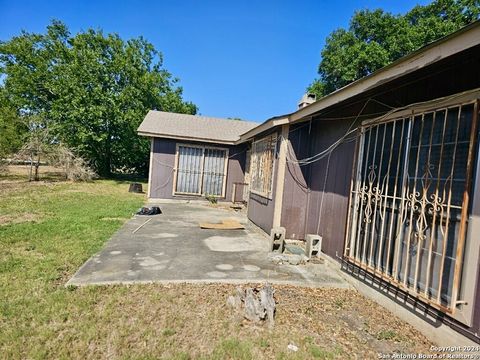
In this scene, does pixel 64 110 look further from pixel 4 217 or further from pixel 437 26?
pixel 437 26

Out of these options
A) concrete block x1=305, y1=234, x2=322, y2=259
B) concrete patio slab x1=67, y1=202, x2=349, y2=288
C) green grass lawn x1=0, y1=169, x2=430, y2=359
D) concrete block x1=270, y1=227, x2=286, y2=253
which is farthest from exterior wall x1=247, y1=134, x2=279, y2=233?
green grass lawn x1=0, y1=169, x2=430, y2=359

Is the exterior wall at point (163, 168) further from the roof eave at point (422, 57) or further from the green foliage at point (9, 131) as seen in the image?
the green foliage at point (9, 131)

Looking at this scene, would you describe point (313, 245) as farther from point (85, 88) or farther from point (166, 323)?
point (85, 88)

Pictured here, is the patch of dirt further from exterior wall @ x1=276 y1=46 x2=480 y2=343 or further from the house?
exterior wall @ x1=276 y1=46 x2=480 y2=343

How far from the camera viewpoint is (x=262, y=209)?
21.1 feet

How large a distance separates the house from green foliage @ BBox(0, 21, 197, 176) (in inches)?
579

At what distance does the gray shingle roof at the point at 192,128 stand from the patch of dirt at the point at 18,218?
4.65m

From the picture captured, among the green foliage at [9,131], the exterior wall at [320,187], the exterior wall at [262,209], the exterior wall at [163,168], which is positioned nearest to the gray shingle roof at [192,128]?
the exterior wall at [163,168]

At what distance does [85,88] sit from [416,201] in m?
19.5

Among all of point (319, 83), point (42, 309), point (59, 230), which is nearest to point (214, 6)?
point (59, 230)

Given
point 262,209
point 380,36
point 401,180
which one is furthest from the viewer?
point 380,36

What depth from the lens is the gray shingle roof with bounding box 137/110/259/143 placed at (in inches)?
408

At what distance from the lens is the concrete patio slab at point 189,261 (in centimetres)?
357

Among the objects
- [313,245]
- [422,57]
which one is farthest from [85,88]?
[422,57]
